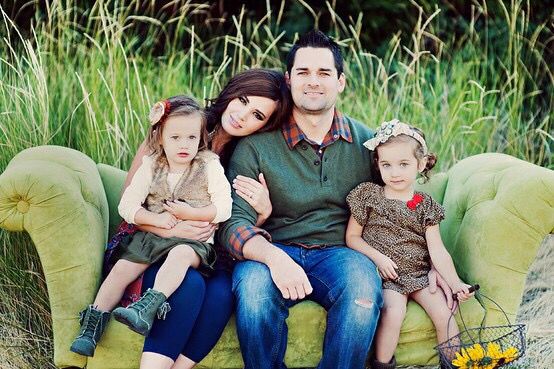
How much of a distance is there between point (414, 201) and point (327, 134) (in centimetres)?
45

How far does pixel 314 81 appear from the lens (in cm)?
352

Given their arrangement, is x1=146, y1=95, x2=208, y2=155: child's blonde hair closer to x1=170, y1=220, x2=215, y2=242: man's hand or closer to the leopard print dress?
x1=170, y1=220, x2=215, y2=242: man's hand

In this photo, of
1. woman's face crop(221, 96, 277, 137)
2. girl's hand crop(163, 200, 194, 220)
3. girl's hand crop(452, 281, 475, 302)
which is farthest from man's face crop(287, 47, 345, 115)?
girl's hand crop(452, 281, 475, 302)

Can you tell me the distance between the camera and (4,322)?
3.85 metres

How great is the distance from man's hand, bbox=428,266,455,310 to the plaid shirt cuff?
67 cm

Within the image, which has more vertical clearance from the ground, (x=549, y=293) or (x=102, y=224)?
(x=102, y=224)

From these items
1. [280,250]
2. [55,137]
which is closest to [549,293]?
[280,250]

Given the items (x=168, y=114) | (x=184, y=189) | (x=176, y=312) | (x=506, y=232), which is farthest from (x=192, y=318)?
(x=506, y=232)

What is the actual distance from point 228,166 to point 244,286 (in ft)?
2.15

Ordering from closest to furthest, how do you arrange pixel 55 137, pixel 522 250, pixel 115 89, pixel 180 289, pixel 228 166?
1. pixel 180 289
2. pixel 522 250
3. pixel 228 166
4. pixel 55 137
5. pixel 115 89

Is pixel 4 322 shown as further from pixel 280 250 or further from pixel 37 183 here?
pixel 280 250

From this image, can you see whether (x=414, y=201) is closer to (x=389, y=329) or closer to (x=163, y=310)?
(x=389, y=329)

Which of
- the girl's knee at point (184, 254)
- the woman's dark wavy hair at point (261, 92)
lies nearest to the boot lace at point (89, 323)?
the girl's knee at point (184, 254)

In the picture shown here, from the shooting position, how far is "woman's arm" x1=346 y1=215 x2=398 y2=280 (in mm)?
3357
